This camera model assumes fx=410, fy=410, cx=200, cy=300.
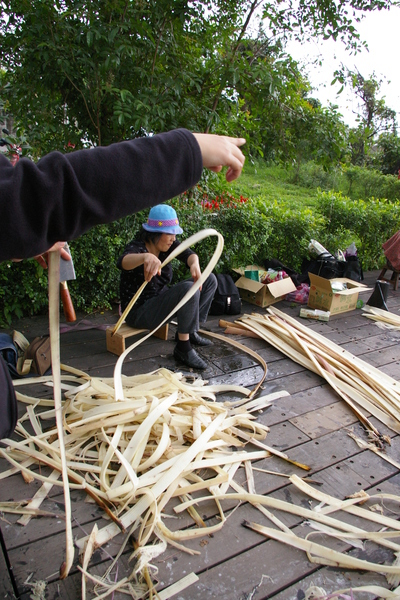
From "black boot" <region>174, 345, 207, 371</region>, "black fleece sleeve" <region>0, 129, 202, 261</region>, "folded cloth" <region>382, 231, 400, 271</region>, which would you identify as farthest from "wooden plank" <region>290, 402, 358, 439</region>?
"folded cloth" <region>382, 231, 400, 271</region>

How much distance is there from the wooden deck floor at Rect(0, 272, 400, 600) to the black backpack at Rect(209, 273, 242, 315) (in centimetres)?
75

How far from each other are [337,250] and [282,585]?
5.08 metres

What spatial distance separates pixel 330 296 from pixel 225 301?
1208 millimetres

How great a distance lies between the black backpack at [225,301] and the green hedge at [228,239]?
0.51 meters

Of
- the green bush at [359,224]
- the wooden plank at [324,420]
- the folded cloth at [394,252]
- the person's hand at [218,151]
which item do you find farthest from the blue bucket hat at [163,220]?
the folded cloth at [394,252]

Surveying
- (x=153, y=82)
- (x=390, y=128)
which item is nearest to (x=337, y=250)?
(x=153, y=82)

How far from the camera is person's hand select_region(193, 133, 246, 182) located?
93 centimetres

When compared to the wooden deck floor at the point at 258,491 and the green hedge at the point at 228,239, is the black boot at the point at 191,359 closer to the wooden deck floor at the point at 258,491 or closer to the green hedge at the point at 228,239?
the wooden deck floor at the point at 258,491

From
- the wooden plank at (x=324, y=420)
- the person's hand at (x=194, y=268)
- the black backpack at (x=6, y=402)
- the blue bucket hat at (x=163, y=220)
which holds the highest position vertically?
the blue bucket hat at (x=163, y=220)

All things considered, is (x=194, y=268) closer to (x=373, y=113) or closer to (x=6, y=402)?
(x=6, y=402)

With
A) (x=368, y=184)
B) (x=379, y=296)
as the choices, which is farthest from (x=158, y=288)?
(x=368, y=184)

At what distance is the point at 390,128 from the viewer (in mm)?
14242

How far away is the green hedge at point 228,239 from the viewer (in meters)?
3.69

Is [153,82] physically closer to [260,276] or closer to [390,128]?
[260,276]
